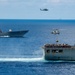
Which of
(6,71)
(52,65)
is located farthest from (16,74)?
(52,65)

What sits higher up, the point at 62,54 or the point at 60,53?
the point at 60,53

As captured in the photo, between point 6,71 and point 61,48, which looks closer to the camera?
point 6,71

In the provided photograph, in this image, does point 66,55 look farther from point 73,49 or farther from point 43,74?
point 43,74

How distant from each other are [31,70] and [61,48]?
1163 cm

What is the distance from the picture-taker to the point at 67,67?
105188 millimetres

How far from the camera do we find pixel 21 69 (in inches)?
4112

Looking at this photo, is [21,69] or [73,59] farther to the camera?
[73,59]

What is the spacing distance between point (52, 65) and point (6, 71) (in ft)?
37.6

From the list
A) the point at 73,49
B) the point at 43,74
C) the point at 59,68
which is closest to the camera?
the point at 43,74

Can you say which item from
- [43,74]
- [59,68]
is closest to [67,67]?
[59,68]

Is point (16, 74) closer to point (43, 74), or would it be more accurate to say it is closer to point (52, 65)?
point (43, 74)

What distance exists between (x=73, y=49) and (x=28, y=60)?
513 inches

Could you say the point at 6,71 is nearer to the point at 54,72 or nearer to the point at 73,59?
the point at 54,72

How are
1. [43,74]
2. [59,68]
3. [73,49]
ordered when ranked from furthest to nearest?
[73,49] → [59,68] → [43,74]
